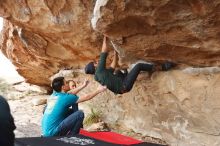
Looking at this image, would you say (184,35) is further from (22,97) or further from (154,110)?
(22,97)

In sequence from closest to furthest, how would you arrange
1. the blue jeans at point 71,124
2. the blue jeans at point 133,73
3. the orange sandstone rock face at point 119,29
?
1. the orange sandstone rock face at point 119,29
2. the blue jeans at point 71,124
3. the blue jeans at point 133,73

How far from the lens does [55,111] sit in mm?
5465

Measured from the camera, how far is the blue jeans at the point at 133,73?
5605mm

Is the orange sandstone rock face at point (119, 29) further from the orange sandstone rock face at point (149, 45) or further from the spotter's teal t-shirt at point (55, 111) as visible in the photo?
the spotter's teal t-shirt at point (55, 111)

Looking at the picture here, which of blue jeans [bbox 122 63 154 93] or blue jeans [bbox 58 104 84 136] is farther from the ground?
blue jeans [bbox 122 63 154 93]

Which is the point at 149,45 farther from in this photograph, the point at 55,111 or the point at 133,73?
the point at 55,111

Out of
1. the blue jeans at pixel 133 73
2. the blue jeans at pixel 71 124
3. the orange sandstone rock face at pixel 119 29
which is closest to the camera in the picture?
the orange sandstone rock face at pixel 119 29

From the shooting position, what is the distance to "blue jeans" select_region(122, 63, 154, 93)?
18.4 ft

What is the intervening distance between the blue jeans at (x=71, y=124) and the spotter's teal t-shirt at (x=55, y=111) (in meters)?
0.08

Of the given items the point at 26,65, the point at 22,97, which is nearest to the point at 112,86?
the point at 26,65

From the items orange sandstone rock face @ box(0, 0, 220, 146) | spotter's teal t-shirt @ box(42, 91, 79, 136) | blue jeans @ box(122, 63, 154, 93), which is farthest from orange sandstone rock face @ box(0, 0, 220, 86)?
spotter's teal t-shirt @ box(42, 91, 79, 136)

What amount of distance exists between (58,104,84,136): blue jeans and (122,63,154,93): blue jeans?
77 centimetres

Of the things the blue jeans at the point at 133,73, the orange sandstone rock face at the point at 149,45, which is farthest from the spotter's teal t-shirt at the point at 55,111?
the orange sandstone rock face at the point at 149,45

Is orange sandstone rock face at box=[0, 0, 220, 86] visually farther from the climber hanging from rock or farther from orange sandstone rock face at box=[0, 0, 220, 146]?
the climber hanging from rock
